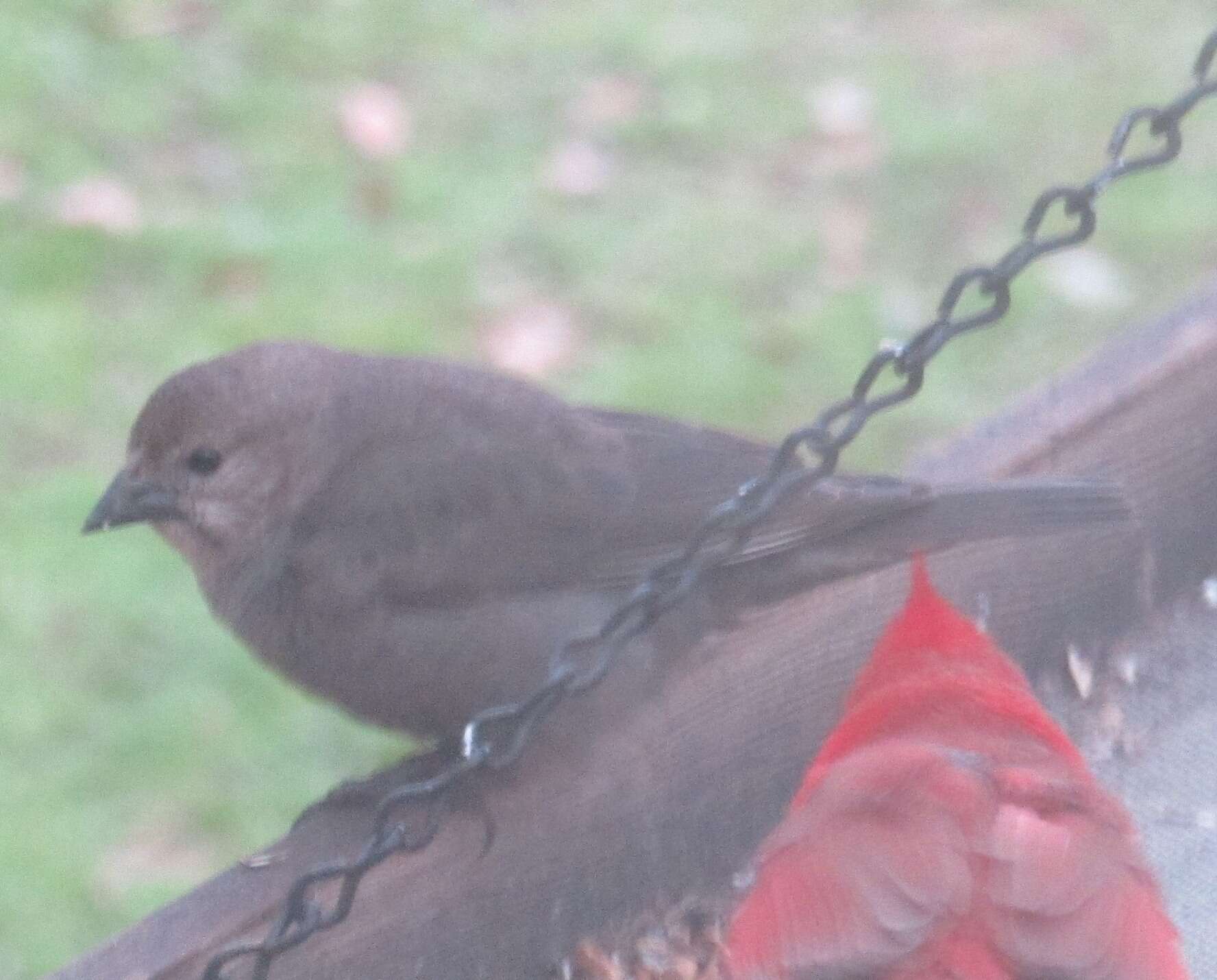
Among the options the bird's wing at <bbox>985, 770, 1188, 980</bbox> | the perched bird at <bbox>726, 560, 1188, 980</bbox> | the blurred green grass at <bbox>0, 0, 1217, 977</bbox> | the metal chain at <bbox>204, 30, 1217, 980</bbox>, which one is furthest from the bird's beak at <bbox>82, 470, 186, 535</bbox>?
the bird's wing at <bbox>985, 770, 1188, 980</bbox>

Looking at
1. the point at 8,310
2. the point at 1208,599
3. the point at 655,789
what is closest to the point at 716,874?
the point at 655,789

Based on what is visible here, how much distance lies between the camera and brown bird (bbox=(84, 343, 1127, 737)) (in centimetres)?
271

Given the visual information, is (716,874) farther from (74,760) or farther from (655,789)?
(74,760)

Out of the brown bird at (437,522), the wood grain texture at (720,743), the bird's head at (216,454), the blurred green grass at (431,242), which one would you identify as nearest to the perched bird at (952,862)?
the wood grain texture at (720,743)

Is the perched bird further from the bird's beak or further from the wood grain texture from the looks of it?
the bird's beak

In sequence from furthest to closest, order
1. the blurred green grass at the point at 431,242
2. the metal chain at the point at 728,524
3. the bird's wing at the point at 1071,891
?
1. the blurred green grass at the point at 431,242
2. the bird's wing at the point at 1071,891
3. the metal chain at the point at 728,524

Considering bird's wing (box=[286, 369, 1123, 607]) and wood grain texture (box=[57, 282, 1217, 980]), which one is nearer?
wood grain texture (box=[57, 282, 1217, 980])

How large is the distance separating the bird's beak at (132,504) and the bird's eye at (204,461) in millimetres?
47

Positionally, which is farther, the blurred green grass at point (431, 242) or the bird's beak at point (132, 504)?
the blurred green grass at point (431, 242)

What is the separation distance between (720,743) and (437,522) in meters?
0.47

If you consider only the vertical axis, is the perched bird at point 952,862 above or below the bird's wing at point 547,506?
below

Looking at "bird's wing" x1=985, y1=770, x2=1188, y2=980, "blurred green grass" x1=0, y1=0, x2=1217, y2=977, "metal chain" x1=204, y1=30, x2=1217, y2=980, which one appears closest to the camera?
A: "metal chain" x1=204, y1=30, x2=1217, y2=980

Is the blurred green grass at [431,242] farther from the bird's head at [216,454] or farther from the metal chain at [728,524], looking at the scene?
the metal chain at [728,524]

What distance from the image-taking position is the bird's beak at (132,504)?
8.88ft
